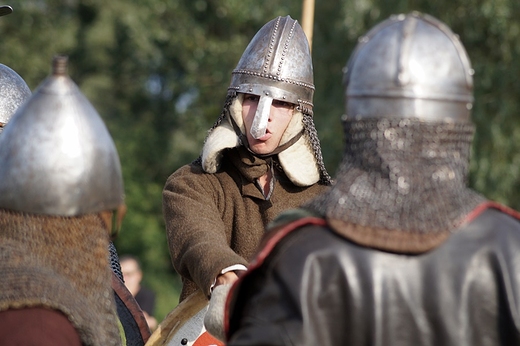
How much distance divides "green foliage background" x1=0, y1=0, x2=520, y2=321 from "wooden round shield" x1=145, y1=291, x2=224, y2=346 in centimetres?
960

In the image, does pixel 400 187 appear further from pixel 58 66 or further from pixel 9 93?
pixel 9 93

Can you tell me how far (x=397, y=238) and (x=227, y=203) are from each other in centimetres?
200

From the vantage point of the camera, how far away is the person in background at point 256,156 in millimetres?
4715

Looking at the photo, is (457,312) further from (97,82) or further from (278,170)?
(97,82)

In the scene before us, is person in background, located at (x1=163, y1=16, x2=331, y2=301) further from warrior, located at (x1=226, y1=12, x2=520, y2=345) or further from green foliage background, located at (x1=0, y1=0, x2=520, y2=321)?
green foliage background, located at (x1=0, y1=0, x2=520, y2=321)

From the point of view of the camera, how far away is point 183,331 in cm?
457

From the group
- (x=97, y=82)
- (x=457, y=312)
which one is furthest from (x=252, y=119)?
(x=97, y=82)

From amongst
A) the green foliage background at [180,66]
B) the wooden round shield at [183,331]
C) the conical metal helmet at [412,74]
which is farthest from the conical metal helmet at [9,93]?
the green foliage background at [180,66]

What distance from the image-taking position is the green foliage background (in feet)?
45.6

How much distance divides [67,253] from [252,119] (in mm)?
1738

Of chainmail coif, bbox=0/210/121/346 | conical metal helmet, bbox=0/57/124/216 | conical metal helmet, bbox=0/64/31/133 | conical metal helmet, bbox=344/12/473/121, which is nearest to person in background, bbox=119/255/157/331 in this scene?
conical metal helmet, bbox=0/64/31/133

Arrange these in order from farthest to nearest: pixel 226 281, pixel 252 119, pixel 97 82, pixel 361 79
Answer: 1. pixel 97 82
2. pixel 252 119
3. pixel 226 281
4. pixel 361 79

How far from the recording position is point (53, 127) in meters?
3.13

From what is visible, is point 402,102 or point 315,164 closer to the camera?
point 402,102
